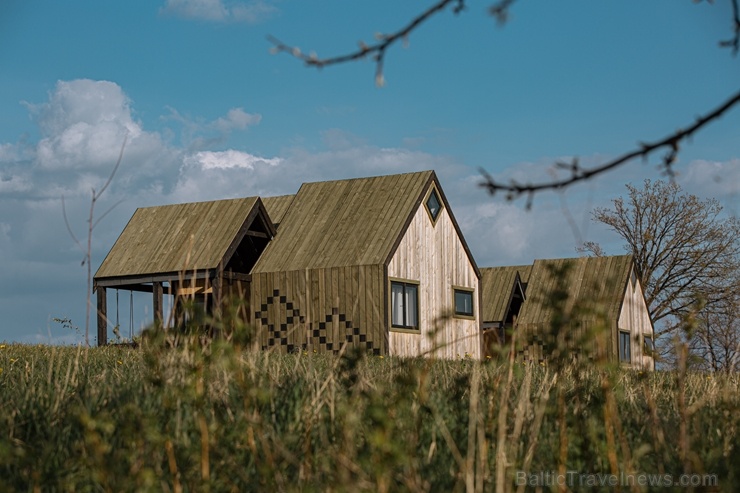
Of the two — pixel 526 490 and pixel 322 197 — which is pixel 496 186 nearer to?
pixel 526 490

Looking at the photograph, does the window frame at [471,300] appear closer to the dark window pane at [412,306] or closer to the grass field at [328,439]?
the dark window pane at [412,306]

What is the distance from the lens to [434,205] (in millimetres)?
26391

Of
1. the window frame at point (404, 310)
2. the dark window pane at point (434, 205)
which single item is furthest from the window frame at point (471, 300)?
the dark window pane at point (434, 205)

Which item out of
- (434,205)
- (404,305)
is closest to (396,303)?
(404,305)

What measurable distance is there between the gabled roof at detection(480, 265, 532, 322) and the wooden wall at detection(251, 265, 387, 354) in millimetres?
9460

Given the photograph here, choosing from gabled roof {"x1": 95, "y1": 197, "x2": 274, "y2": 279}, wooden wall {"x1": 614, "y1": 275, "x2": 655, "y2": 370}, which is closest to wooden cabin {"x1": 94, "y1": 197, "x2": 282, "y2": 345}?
gabled roof {"x1": 95, "y1": 197, "x2": 274, "y2": 279}

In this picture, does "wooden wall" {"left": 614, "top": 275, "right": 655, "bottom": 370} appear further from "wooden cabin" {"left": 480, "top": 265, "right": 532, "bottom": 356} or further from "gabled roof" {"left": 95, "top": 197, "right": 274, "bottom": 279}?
"gabled roof" {"left": 95, "top": 197, "right": 274, "bottom": 279}

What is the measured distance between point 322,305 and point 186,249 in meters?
4.34

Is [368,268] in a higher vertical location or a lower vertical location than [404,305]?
higher

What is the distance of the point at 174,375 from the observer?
712 cm

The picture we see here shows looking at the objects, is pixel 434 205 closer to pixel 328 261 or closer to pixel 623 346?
pixel 328 261

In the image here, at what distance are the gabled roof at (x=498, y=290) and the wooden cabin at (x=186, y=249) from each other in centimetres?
971

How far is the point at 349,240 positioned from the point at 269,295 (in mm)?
2670

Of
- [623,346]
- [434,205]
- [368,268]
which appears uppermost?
[434,205]
